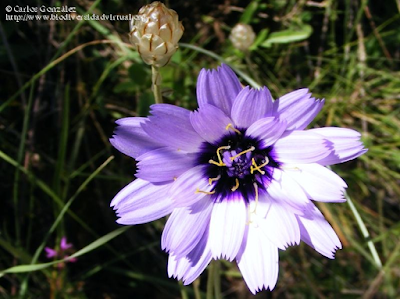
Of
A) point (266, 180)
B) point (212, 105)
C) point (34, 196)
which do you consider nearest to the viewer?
point (212, 105)

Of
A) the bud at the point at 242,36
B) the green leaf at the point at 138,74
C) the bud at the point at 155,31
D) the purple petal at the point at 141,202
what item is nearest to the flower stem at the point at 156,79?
the bud at the point at 155,31

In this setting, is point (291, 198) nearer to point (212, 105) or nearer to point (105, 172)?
point (212, 105)

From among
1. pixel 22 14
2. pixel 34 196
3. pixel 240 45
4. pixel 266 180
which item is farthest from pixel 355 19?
pixel 34 196

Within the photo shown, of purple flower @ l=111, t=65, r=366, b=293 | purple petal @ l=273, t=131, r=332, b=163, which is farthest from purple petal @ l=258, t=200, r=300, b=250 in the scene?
purple petal @ l=273, t=131, r=332, b=163

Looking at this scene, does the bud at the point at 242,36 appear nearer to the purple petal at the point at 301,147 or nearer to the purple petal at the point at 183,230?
the purple petal at the point at 301,147

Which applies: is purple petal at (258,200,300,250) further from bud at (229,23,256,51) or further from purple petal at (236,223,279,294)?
bud at (229,23,256,51)

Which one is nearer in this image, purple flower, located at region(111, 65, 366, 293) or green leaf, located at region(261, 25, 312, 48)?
purple flower, located at region(111, 65, 366, 293)
